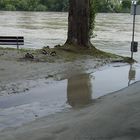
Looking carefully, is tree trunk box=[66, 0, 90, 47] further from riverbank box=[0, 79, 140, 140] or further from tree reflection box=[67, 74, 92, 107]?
riverbank box=[0, 79, 140, 140]

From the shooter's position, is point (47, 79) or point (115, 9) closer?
point (47, 79)

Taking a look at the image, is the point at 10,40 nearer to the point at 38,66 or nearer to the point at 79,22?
the point at 79,22

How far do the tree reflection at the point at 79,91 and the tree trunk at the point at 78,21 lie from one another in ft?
15.6

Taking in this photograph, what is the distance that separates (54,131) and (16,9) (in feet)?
284

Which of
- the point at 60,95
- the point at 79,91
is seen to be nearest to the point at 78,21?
the point at 79,91

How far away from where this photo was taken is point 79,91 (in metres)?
11.8

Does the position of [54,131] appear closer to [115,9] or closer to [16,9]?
[115,9]

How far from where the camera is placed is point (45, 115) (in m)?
9.28

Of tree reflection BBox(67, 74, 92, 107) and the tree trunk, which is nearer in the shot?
tree reflection BBox(67, 74, 92, 107)

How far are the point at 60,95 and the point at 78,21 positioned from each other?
24.9ft

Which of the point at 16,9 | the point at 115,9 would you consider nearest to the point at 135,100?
the point at 115,9

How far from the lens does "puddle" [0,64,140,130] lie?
30.8 feet

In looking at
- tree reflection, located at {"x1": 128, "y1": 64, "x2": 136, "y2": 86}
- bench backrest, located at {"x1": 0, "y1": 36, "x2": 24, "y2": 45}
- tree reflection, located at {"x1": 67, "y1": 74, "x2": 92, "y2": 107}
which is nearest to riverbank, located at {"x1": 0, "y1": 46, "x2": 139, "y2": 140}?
tree reflection, located at {"x1": 67, "y1": 74, "x2": 92, "y2": 107}

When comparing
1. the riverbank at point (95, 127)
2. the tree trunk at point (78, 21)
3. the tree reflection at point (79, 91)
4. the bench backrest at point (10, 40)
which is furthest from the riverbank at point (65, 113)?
the bench backrest at point (10, 40)
